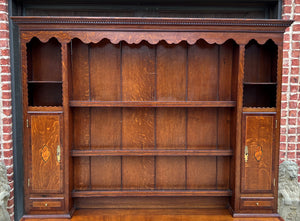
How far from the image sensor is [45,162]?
225cm

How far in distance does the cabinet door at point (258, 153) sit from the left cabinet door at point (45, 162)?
158 centimetres

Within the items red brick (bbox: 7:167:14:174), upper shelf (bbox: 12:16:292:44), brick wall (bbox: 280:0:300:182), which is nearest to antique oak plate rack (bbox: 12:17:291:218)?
upper shelf (bbox: 12:16:292:44)

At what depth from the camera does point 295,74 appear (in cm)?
248

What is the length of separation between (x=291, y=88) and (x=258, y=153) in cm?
73

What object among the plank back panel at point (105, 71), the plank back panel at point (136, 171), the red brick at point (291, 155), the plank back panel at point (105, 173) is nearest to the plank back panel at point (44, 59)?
the plank back panel at point (105, 71)

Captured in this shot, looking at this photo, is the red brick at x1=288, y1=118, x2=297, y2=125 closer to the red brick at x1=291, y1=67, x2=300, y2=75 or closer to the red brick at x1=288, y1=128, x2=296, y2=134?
the red brick at x1=288, y1=128, x2=296, y2=134

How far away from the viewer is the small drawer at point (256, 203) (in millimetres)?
2291

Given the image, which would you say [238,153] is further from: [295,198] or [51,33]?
[51,33]

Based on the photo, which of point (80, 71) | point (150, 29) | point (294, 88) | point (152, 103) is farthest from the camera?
point (294, 88)

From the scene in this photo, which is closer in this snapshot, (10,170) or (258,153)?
(258,153)

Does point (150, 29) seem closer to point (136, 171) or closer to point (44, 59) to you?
point (44, 59)

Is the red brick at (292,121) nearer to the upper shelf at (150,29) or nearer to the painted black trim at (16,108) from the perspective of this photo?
the upper shelf at (150,29)

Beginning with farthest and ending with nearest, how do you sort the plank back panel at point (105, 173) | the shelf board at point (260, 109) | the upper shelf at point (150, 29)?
1. the plank back panel at point (105, 173)
2. the shelf board at point (260, 109)
3. the upper shelf at point (150, 29)

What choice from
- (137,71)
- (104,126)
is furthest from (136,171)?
(137,71)
